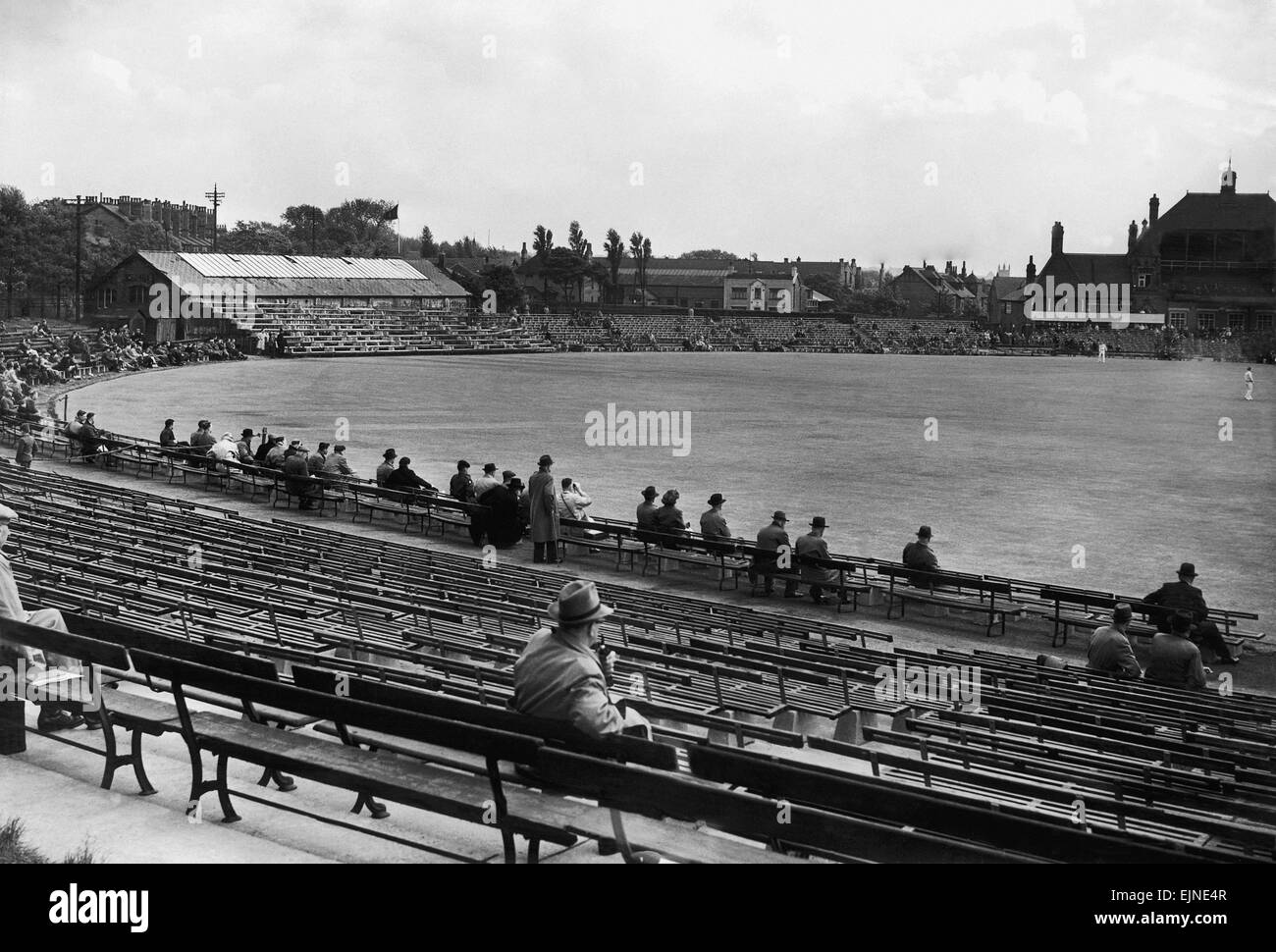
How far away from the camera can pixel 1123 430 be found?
42969 millimetres

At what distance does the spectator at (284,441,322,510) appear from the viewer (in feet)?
78.6

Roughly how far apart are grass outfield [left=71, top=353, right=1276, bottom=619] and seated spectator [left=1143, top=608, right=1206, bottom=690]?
6429mm

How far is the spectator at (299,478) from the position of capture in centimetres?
2397

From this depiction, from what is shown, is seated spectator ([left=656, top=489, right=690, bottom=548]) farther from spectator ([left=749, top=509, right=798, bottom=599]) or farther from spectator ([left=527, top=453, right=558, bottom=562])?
spectator ([left=749, top=509, right=798, bottom=599])

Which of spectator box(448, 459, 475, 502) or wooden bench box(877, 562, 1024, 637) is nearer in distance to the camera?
wooden bench box(877, 562, 1024, 637)

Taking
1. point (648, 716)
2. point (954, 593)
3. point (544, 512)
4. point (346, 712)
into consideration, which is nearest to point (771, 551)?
point (954, 593)

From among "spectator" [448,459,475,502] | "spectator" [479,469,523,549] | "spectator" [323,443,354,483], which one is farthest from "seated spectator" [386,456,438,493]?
"spectator" [479,469,523,549]

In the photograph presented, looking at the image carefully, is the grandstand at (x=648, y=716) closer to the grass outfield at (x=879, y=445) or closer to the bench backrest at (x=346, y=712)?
the bench backrest at (x=346, y=712)

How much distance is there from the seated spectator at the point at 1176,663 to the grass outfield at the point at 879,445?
6.43 meters

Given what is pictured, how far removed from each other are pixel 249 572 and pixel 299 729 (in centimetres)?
554

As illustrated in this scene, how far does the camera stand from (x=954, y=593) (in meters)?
18.1

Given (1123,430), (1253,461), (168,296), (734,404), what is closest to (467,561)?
(1253,461)

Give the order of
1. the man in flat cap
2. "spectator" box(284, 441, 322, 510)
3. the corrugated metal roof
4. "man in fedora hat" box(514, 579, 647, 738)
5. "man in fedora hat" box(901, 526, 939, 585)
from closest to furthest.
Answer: "man in fedora hat" box(514, 579, 647, 738)
the man in flat cap
"man in fedora hat" box(901, 526, 939, 585)
"spectator" box(284, 441, 322, 510)
the corrugated metal roof
